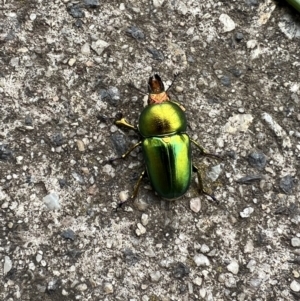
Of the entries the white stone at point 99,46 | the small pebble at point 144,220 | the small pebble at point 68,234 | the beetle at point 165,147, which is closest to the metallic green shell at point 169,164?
the beetle at point 165,147

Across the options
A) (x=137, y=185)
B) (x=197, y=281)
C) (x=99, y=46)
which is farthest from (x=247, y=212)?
(x=99, y=46)

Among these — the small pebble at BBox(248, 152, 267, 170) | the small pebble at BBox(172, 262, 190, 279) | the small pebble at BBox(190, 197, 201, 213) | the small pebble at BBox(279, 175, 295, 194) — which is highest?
the small pebble at BBox(248, 152, 267, 170)

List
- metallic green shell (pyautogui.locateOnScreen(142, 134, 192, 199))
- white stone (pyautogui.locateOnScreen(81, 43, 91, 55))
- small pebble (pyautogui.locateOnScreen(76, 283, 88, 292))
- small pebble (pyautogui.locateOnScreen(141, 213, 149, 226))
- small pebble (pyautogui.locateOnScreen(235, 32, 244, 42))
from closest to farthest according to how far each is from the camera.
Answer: metallic green shell (pyautogui.locateOnScreen(142, 134, 192, 199)) → small pebble (pyautogui.locateOnScreen(76, 283, 88, 292)) → small pebble (pyautogui.locateOnScreen(141, 213, 149, 226)) → white stone (pyautogui.locateOnScreen(81, 43, 91, 55)) → small pebble (pyautogui.locateOnScreen(235, 32, 244, 42))

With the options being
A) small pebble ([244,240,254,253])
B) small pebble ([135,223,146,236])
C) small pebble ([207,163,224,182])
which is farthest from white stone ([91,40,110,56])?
small pebble ([244,240,254,253])

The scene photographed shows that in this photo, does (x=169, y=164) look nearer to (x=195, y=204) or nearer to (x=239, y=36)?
(x=195, y=204)

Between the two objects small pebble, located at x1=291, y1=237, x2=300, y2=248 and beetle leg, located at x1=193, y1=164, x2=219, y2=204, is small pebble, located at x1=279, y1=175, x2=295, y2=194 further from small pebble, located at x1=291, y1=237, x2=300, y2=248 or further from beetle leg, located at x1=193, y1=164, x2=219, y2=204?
beetle leg, located at x1=193, y1=164, x2=219, y2=204

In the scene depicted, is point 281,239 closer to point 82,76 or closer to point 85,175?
point 85,175

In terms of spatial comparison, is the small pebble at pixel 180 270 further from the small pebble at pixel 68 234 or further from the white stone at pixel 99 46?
the white stone at pixel 99 46
